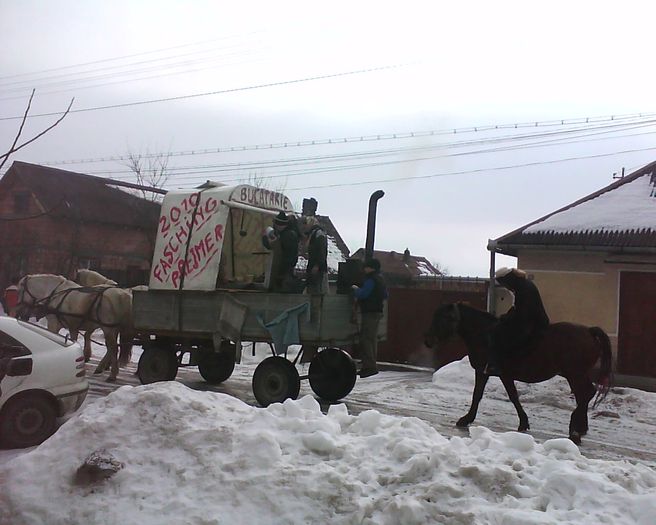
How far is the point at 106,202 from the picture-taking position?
3528cm

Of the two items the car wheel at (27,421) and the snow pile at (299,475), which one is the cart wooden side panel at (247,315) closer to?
the car wheel at (27,421)

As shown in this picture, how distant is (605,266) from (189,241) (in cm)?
935

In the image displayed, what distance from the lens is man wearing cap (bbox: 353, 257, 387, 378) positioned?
9711 mm

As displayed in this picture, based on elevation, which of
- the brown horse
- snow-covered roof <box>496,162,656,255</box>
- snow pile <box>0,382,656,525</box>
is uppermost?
snow-covered roof <box>496,162,656,255</box>

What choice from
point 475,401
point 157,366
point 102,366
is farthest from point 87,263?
point 475,401

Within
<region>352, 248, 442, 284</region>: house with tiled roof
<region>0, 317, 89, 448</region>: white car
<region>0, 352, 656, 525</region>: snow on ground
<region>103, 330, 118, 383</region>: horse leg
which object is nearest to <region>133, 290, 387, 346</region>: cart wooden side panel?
<region>103, 330, 118, 383</region>: horse leg

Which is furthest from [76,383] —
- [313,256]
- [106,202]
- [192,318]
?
[106,202]

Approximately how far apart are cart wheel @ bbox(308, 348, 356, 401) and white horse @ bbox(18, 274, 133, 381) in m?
4.00

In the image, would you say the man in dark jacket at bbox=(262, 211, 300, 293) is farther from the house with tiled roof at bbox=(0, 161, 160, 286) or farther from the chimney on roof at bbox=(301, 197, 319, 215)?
the house with tiled roof at bbox=(0, 161, 160, 286)

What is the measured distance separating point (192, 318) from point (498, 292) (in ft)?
29.1

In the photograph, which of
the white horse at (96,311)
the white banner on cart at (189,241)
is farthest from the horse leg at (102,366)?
the white banner on cart at (189,241)

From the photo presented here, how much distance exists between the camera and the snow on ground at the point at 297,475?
4102 millimetres

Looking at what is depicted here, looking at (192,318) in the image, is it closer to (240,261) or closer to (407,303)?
(240,261)

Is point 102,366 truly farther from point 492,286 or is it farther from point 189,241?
point 492,286
